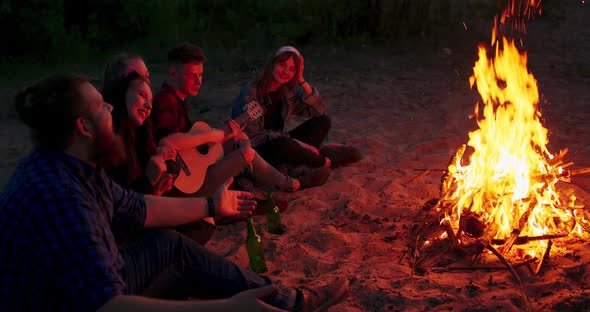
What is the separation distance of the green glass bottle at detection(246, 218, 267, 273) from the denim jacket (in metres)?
1.56

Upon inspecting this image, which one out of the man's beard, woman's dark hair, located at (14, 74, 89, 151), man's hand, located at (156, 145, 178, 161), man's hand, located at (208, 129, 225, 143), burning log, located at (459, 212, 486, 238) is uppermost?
woman's dark hair, located at (14, 74, 89, 151)

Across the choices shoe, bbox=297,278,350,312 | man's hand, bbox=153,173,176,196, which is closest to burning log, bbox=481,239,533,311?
shoe, bbox=297,278,350,312

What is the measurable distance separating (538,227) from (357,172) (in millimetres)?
2024

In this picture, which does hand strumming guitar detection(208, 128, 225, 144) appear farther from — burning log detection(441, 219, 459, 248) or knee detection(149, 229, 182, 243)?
burning log detection(441, 219, 459, 248)

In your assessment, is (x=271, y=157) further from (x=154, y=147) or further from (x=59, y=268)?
(x=59, y=268)

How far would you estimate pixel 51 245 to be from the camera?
6.64ft

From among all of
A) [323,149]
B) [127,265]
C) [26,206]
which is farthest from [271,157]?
[26,206]

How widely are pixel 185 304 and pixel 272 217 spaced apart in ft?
7.59

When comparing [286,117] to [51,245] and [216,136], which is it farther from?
[51,245]

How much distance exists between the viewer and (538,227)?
3.83m

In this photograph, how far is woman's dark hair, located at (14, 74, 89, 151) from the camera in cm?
219

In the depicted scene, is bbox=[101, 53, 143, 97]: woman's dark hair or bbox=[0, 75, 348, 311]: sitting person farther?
bbox=[101, 53, 143, 97]: woman's dark hair

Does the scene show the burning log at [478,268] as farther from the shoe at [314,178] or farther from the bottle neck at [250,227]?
the shoe at [314,178]

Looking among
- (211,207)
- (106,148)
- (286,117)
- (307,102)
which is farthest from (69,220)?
(307,102)
